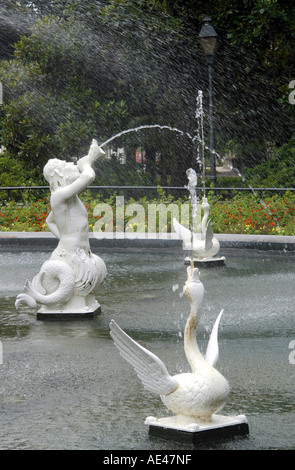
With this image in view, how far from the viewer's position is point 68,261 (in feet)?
28.5

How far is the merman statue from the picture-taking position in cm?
852

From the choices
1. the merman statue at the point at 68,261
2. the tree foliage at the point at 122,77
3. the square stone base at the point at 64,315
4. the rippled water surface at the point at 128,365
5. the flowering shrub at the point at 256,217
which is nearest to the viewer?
the rippled water surface at the point at 128,365

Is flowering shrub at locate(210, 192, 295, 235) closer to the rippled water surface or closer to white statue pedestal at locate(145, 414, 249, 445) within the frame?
the rippled water surface

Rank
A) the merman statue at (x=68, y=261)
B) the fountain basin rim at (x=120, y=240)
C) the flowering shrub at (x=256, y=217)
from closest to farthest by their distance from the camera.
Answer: the merman statue at (x=68, y=261)
the fountain basin rim at (x=120, y=240)
the flowering shrub at (x=256, y=217)

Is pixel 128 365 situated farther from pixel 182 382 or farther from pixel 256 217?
pixel 256 217

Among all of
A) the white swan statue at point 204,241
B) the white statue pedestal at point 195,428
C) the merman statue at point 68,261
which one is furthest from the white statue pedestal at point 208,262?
the white statue pedestal at point 195,428

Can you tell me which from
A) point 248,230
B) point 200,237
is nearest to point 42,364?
point 200,237

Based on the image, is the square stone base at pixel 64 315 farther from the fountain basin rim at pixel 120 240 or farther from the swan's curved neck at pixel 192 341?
the fountain basin rim at pixel 120 240

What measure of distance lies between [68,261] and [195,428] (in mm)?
3984

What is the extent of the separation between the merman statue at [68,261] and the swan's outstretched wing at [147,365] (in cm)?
353

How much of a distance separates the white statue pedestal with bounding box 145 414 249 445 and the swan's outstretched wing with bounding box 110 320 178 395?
198 mm

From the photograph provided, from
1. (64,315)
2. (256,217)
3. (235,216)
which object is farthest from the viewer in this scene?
(235,216)

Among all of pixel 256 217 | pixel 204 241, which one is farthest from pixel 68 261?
pixel 256 217

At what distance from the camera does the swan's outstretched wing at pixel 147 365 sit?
16.4 feet
